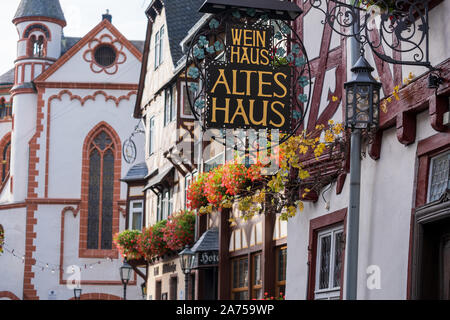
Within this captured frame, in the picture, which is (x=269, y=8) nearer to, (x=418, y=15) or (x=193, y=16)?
(x=418, y=15)

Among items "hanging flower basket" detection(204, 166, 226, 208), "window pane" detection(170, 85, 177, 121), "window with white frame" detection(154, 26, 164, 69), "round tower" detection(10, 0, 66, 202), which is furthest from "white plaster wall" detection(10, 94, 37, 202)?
"hanging flower basket" detection(204, 166, 226, 208)

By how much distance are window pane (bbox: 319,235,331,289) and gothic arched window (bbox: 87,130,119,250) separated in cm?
3252

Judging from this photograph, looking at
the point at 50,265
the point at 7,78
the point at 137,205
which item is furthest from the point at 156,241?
the point at 7,78

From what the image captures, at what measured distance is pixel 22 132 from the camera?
45.6 m

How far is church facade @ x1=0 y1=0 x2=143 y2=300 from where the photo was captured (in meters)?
43.4

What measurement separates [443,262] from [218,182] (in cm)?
836

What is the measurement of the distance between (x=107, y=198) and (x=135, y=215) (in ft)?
31.4

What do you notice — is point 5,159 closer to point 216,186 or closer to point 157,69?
point 157,69

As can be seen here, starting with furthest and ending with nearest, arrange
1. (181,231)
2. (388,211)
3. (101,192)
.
Result: (101,192) → (181,231) → (388,211)

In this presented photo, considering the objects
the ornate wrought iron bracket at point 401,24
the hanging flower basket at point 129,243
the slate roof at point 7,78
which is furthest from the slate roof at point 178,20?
the slate roof at point 7,78

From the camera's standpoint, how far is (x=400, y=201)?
31.7 feet

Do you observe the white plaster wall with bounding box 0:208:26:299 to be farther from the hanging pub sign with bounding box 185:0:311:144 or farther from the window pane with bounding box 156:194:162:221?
the hanging pub sign with bounding box 185:0:311:144

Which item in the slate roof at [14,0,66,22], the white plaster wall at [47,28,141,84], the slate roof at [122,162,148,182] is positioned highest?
the slate roof at [14,0,66,22]
